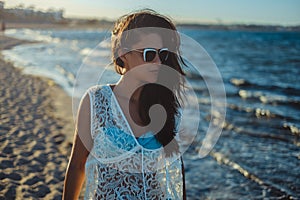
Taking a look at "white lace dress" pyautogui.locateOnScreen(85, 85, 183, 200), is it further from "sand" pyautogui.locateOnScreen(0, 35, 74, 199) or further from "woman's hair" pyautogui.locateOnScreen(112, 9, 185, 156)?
"sand" pyautogui.locateOnScreen(0, 35, 74, 199)

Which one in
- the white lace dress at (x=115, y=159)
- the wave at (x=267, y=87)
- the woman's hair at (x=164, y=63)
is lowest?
the wave at (x=267, y=87)

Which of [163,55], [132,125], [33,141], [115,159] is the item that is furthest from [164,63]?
[33,141]

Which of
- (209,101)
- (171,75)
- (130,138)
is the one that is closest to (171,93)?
(171,75)

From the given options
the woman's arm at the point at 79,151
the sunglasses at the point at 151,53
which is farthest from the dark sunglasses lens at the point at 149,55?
the woman's arm at the point at 79,151

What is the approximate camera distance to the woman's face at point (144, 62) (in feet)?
5.28

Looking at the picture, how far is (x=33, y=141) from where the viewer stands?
6.54 meters

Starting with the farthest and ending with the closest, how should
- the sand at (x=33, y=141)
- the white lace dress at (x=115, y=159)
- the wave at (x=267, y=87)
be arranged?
the wave at (x=267, y=87) → the sand at (x=33, y=141) → the white lace dress at (x=115, y=159)

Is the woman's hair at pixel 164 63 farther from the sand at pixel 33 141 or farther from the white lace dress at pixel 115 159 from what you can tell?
the sand at pixel 33 141

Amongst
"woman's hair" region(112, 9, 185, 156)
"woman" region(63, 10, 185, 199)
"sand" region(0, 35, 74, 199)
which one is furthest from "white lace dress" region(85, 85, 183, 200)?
"sand" region(0, 35, 74, 199)

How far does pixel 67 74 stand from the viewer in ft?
58.2

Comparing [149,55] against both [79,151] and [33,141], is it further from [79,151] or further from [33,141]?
[33,141]

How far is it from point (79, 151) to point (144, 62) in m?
0.53

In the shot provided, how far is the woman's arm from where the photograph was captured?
1.58 m

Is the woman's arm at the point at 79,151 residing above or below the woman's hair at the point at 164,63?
below
